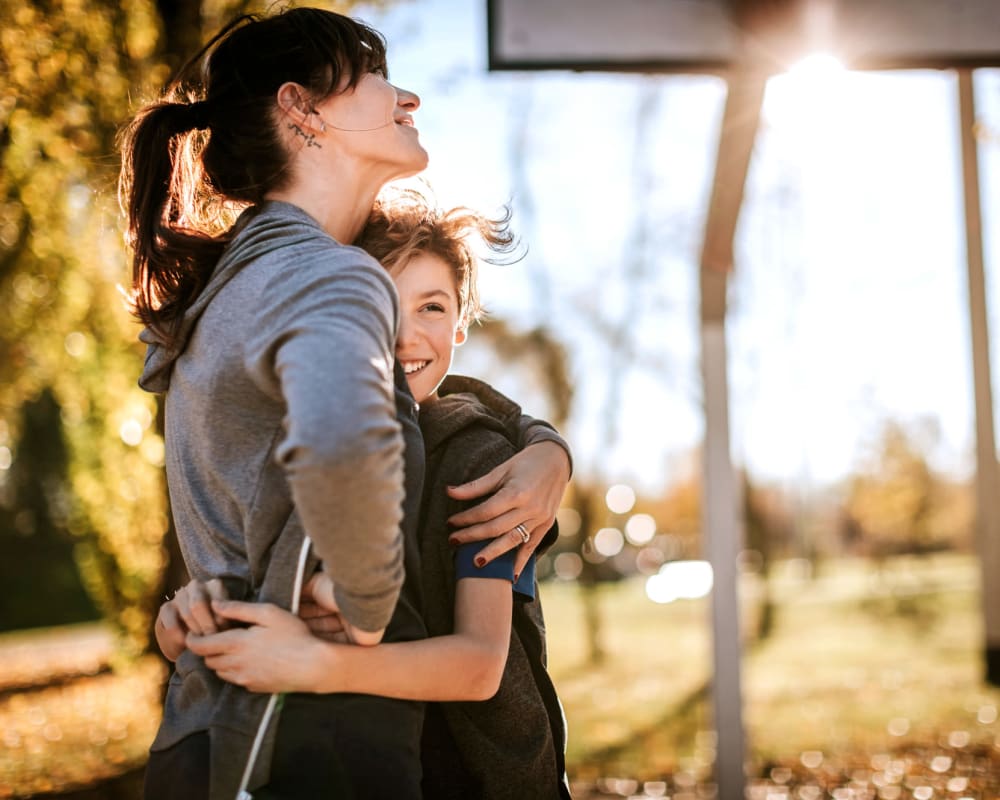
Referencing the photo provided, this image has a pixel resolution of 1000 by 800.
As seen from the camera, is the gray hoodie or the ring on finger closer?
the gray hoodie

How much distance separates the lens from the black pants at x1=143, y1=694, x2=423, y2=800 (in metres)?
1.38

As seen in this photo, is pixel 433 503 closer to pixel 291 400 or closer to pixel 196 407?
pixel 196 407

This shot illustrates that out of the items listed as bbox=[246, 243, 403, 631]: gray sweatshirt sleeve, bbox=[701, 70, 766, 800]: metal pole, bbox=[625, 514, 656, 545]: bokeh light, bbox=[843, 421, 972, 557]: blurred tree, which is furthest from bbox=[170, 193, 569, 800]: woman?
bbox=[625, 514, 656, 545]: bokeh light

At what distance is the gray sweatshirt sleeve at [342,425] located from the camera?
122 cm

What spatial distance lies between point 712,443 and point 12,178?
4.97m

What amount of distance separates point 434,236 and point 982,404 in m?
8.71

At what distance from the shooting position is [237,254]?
1.52m

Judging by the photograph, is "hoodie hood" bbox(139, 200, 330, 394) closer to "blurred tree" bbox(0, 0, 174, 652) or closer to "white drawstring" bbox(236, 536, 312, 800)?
"white drawstring" bbox(236, 536, 312, 800)

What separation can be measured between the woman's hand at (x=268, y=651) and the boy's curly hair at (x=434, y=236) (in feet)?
2.42

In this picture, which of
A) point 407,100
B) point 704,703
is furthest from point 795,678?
point 407,100

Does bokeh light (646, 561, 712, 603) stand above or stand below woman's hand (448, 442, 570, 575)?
below

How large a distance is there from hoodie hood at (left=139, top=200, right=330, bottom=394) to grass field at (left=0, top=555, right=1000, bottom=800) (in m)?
4.95

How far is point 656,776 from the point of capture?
691 cm

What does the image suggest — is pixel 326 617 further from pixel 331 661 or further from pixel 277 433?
pixel 277 433
